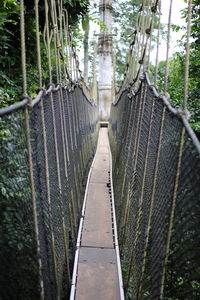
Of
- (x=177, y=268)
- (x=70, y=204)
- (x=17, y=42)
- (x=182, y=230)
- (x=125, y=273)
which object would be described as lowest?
(x=125, y=273)

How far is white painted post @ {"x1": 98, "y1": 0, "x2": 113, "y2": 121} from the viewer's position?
845 centimetres

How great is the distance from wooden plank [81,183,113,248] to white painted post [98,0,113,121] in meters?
6.56

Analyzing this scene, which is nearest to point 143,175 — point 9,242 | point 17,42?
point 9,242

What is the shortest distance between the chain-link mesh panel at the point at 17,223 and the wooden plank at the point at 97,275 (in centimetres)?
64

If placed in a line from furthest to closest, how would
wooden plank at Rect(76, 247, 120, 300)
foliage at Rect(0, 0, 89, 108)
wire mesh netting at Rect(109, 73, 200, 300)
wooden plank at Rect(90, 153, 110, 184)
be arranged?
1. wooden plank at Rect(90, 153, 110, 184)
2. foliage at Rect(0, 0, 89, 108)
3. wooden plank at Rect(76, 247, 120, 300)
4. wire mesh netting at Rect(109, 73, 200, 300)

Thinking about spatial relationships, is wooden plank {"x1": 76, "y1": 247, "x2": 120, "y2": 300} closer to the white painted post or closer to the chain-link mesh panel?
the chain-link mesh panel

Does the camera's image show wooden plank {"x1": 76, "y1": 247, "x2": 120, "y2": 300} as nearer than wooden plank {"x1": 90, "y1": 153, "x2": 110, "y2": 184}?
Yes

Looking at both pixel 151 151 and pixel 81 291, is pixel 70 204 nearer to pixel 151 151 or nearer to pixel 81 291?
pixel 81 291

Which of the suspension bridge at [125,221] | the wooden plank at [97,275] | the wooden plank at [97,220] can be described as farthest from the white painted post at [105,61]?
the wooden plank at [97,275]

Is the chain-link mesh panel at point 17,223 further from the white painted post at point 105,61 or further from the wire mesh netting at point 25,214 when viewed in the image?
the white painted post at point 105,61

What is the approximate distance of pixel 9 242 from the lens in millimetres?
896

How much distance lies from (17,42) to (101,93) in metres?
6.90

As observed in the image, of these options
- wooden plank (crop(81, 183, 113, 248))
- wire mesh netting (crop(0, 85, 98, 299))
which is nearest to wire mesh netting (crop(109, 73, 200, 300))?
wire mesh netting (crop(0, 85, 98, 299))

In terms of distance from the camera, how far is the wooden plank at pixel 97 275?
5.04 feet
